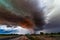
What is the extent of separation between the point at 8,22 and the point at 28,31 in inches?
12.7

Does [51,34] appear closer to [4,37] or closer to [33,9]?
[33,9]

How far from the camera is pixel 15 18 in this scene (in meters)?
1.38

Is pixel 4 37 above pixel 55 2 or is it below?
below

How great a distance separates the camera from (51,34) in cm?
139

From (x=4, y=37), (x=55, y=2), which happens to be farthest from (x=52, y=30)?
(x=4, y=37)

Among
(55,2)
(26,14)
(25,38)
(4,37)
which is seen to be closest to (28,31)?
(25,38)

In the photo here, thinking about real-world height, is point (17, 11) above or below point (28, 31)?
above

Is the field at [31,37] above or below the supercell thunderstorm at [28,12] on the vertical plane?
below

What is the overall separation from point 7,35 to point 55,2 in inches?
33.0

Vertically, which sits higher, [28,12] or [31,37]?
[28,12]

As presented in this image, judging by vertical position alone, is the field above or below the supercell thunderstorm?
below

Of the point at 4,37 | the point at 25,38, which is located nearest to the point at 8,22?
the point at 4,37

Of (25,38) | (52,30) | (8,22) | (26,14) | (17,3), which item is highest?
(17,3)

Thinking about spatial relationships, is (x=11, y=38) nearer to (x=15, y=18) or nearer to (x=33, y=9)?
(x=15, y=18)
